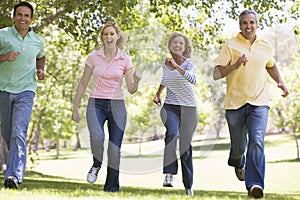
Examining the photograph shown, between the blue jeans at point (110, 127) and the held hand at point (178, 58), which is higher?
the held hand at point (178, 58)

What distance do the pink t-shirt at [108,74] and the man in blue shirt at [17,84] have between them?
70 centimetres

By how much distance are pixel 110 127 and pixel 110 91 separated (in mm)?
421

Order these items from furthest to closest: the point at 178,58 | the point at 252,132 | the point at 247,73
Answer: the point at 178,58 < the point at 247,73 < the point at 252,132

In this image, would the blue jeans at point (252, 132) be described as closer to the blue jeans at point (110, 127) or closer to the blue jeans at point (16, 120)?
the blue jeans at point (110, 127)

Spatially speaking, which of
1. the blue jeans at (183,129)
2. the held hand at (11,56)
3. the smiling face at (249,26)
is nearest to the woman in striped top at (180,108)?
the blue jeans at (183,129)

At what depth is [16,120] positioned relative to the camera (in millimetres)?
6590

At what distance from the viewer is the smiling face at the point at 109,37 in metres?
6.84

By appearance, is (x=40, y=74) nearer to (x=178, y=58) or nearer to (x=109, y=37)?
(x=109, y=37)

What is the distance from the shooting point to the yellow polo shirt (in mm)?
6398

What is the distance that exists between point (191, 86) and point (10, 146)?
2.23m

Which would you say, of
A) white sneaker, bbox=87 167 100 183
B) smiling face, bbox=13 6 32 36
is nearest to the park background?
white sneaker, bbox=87 167 100 183

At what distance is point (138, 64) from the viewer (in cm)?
745

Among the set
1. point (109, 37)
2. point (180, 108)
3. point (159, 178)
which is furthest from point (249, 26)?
point (159, 178)

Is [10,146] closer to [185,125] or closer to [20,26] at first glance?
[20,26]
